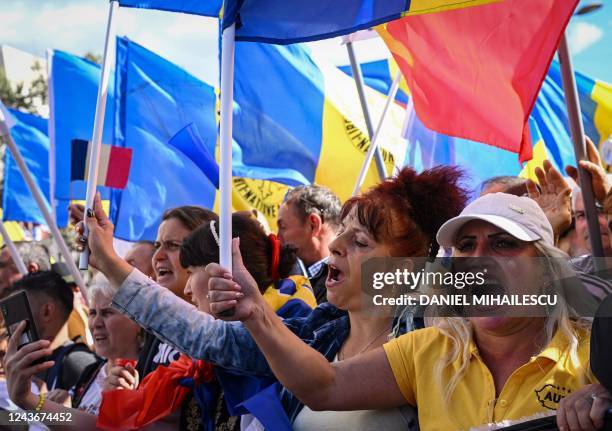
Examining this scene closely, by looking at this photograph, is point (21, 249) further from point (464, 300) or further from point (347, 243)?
point (464, 300)

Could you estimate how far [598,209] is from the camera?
339cm

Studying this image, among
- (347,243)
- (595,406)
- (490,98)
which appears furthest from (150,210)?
(595,406)

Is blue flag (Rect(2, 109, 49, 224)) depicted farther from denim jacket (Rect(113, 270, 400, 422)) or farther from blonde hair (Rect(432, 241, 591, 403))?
blonde hair (Rect(432, 241, 591, 403))

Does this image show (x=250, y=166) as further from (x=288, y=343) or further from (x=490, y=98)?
(x=288, y=343)

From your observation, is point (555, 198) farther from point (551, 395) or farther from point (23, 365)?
point (23, 365)

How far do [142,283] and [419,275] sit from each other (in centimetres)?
90

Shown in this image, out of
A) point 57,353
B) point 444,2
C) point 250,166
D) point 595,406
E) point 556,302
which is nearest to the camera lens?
point 595,406

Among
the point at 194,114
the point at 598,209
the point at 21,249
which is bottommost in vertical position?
the point at 598,209

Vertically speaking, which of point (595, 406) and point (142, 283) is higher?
point (142, 283)

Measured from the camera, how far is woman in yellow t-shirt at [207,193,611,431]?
7.57ft

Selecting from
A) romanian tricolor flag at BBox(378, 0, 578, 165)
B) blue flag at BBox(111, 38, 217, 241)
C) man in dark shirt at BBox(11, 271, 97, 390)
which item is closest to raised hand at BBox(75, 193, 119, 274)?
romanian tricolor flag at BBox(378, 0, 578, 165)

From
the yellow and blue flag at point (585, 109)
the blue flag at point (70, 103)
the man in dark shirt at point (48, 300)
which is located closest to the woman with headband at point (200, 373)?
the man in dark shirt at point (48, 300)

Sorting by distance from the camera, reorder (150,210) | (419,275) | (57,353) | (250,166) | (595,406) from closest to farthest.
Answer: (595,406)
(419,275)
(57,353)
(250,166)
(150,210)

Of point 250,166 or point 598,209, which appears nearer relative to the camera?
point 598,209
